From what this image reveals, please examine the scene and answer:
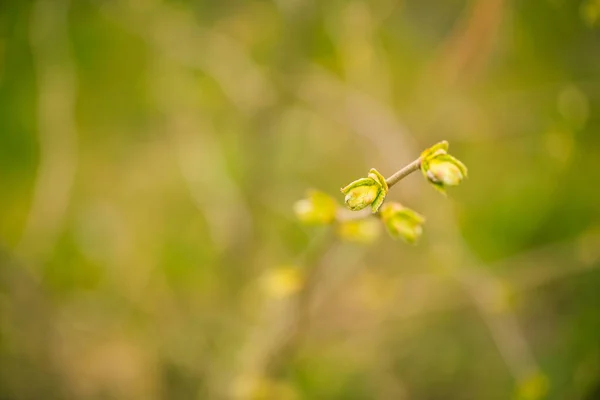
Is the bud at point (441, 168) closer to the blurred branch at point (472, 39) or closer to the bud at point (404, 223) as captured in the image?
the bud at point (404, 223)

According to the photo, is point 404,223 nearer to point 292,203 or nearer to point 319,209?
point 319,209

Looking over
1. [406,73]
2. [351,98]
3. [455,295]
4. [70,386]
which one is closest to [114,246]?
[70,386]

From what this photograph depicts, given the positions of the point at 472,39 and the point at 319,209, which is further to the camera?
the point at 472,39

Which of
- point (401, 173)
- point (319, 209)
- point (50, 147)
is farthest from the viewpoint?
point (50, 147)

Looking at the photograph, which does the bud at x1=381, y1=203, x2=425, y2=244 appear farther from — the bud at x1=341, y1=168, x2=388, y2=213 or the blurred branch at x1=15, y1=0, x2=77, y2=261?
the blurred branch at x1=15, y1=0, x2=77, y2=261

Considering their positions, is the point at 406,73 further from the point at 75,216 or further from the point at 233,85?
the point at 75,216

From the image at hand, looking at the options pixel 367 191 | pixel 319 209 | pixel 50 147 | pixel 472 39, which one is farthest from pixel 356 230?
pixel 50 147

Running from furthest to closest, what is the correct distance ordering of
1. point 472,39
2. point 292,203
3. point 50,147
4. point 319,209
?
point 50,147 < point 292,203 < point 472,39 < point 319,209
